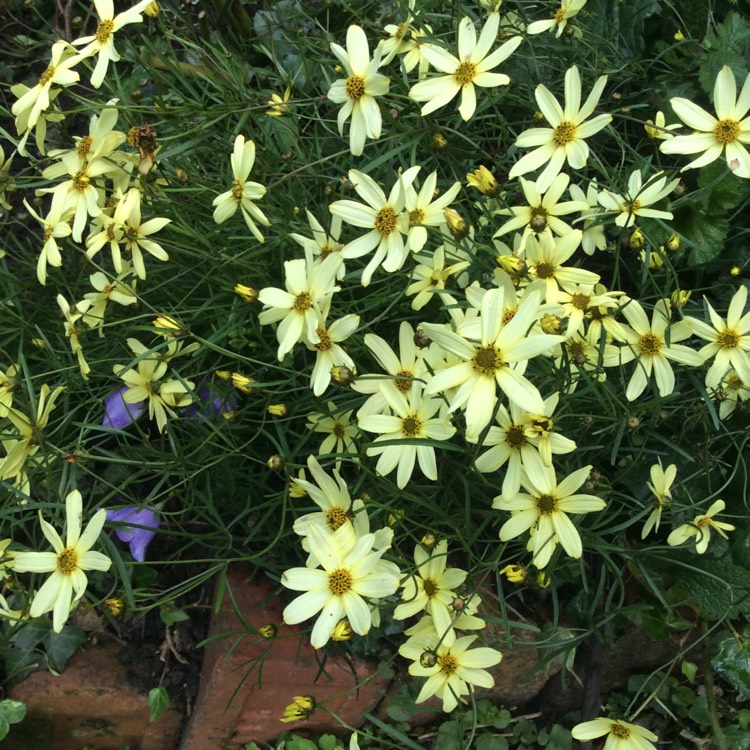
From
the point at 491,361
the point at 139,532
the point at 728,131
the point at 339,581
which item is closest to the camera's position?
the point at 491,361

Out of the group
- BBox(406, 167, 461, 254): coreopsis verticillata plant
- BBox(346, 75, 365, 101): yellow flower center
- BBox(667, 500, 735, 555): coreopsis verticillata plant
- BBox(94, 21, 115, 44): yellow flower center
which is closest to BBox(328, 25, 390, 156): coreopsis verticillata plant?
BBox(346, 75, 365, 101): yellow flower center

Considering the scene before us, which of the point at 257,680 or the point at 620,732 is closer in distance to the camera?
the point at 620,732

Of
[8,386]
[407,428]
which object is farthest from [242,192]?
[8,386]

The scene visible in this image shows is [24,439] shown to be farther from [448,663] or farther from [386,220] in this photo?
[448,663]

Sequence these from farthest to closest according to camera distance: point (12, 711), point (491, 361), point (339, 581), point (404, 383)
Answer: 1. point (12, 711)
2. point (404, 383)
3. point (339, 581)
4. point (491, 361)

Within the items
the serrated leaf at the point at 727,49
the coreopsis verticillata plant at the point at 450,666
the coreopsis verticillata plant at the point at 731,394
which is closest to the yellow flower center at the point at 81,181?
the coreopsis verticillata plant at the point at 450,666

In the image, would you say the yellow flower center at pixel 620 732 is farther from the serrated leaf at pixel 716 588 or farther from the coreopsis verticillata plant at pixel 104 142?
the coreopsis verticillata plant at pixel 104 142

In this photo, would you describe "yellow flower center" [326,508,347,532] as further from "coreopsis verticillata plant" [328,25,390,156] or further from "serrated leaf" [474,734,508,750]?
"serrated leaf" [474,734,508,750]
